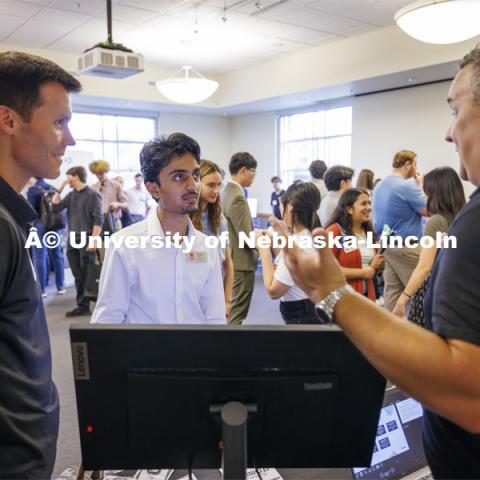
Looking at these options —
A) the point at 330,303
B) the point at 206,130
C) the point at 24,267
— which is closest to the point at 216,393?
the point at 330,303

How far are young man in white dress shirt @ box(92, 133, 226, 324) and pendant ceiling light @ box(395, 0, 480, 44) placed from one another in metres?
2.74

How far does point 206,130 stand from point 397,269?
8.11m

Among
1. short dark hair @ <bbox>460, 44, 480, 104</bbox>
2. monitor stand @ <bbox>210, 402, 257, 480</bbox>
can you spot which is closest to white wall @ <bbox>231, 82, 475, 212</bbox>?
short dark hair @ <bbox>460, 44, 480, 104</bbox>

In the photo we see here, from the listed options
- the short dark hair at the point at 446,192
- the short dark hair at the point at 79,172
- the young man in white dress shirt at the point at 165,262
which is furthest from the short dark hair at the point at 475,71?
the short dark hair at the point at 79,172

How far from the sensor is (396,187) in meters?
3.61

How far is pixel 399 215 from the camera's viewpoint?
3623 millimetres

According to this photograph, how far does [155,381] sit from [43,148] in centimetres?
69

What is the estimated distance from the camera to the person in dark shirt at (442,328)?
729 millimetres

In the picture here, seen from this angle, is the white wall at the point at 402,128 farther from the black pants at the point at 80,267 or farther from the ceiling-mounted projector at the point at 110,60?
the black pants at the point at 80,267

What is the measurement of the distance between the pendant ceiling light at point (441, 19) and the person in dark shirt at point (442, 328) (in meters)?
3.16

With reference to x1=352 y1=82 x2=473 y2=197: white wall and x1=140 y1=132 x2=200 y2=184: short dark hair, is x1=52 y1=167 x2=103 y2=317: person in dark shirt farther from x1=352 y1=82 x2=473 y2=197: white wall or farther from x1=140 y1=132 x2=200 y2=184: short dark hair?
x1=352 y1=82 x2=473 y2=197: white wall

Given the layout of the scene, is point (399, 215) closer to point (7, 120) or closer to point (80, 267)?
point (7, 120)

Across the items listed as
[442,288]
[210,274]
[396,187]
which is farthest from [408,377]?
[396,187]

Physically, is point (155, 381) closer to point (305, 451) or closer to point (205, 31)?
point (305, 451)
